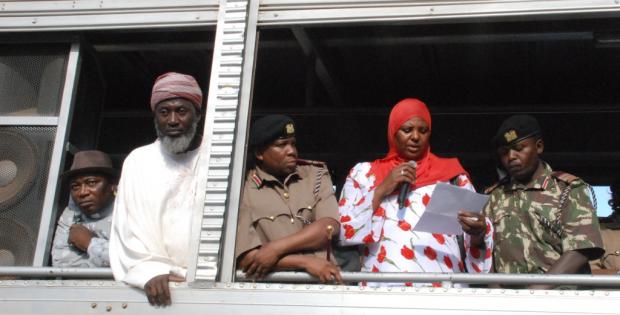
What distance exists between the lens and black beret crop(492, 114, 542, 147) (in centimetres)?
379

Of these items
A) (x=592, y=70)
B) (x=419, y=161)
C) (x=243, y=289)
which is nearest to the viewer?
(x=243, y=289)

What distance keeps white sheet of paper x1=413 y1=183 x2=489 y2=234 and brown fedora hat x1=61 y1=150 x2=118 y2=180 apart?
1.53 meters

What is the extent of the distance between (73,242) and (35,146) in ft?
1.55

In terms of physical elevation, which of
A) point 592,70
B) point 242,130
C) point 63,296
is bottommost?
point 63,296

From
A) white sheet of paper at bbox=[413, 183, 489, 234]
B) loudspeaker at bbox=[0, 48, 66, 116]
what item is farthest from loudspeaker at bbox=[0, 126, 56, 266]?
white sheet of paper at bbox=[413, 183, 489, 234]

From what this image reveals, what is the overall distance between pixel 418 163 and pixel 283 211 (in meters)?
0.64

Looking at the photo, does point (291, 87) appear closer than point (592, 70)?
No

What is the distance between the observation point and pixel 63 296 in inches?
133

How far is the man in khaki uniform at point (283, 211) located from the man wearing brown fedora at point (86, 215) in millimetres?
712

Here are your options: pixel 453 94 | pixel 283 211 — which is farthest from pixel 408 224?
pixel 453 94

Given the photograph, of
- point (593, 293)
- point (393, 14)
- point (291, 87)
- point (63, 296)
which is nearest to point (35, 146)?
point (63, 296)

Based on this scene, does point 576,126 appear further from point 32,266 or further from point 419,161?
point 32,266

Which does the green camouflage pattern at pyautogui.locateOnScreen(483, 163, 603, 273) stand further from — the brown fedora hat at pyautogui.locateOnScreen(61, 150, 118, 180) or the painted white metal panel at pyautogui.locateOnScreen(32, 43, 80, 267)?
the painted white metal panel at pyautogui.locateOnScreen(32, 43, 80, 267)

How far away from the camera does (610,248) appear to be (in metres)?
4.56
